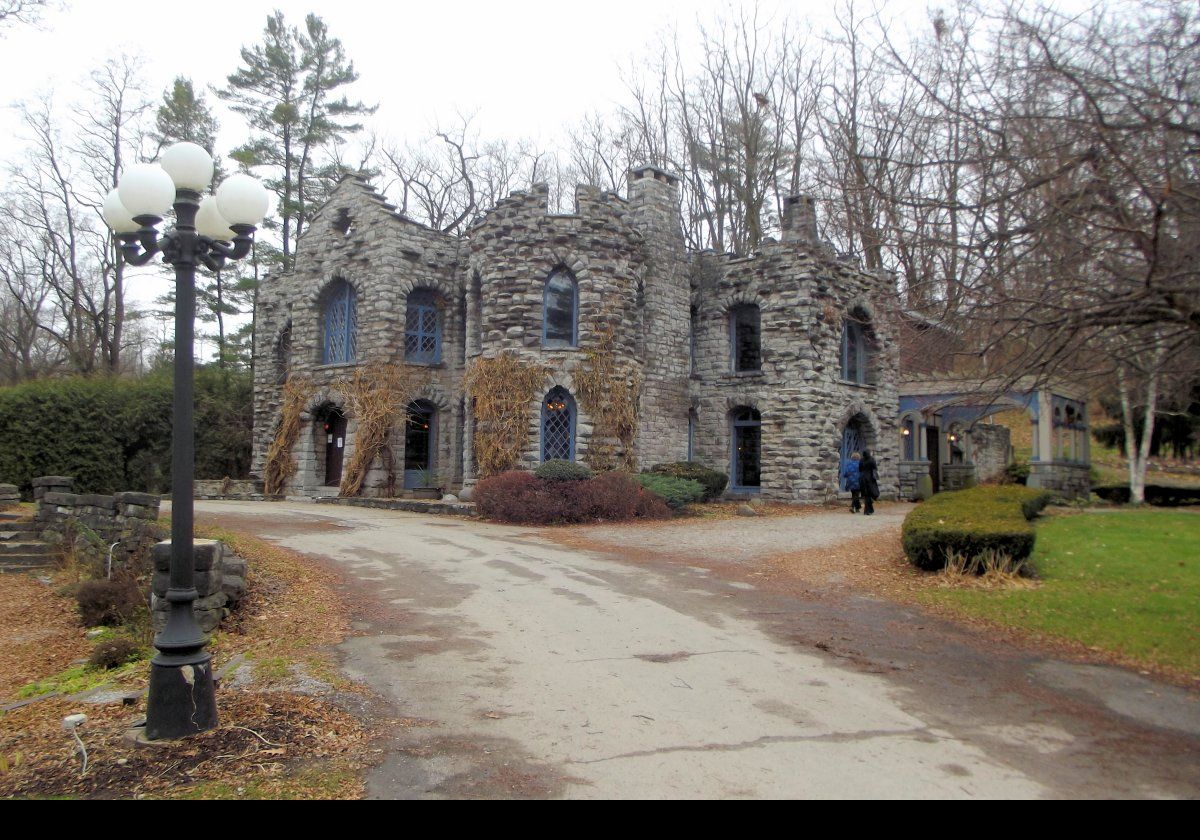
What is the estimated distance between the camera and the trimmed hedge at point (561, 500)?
16.6 meters

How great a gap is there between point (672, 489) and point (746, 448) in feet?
19.3

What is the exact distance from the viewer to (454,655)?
687 centimetres

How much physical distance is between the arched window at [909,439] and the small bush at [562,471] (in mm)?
14451

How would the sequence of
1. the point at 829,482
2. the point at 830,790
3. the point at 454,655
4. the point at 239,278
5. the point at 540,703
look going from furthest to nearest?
the point at 239,278 < the point at 829,482 < the point at 454,655 < the point at 540,703 < the point at 830,790

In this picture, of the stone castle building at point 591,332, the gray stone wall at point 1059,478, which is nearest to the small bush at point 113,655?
the stone castle building at point 591,332

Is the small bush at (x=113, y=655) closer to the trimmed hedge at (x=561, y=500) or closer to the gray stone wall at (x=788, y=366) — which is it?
the trimmed hedge at (x=561, y=500)

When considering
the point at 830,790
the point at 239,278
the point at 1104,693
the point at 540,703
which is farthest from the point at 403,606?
the point at 239,278

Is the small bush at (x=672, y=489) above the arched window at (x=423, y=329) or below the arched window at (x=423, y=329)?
below

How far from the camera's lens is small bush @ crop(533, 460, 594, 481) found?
17141 mm

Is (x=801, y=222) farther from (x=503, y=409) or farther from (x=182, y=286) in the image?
(x=182, y=286)

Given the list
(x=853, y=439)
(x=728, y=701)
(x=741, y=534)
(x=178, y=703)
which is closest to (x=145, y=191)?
(x=178, y=703)

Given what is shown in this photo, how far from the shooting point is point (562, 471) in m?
17.2

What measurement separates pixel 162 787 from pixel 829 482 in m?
19.6

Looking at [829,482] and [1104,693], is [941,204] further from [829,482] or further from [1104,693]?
[829,482]
